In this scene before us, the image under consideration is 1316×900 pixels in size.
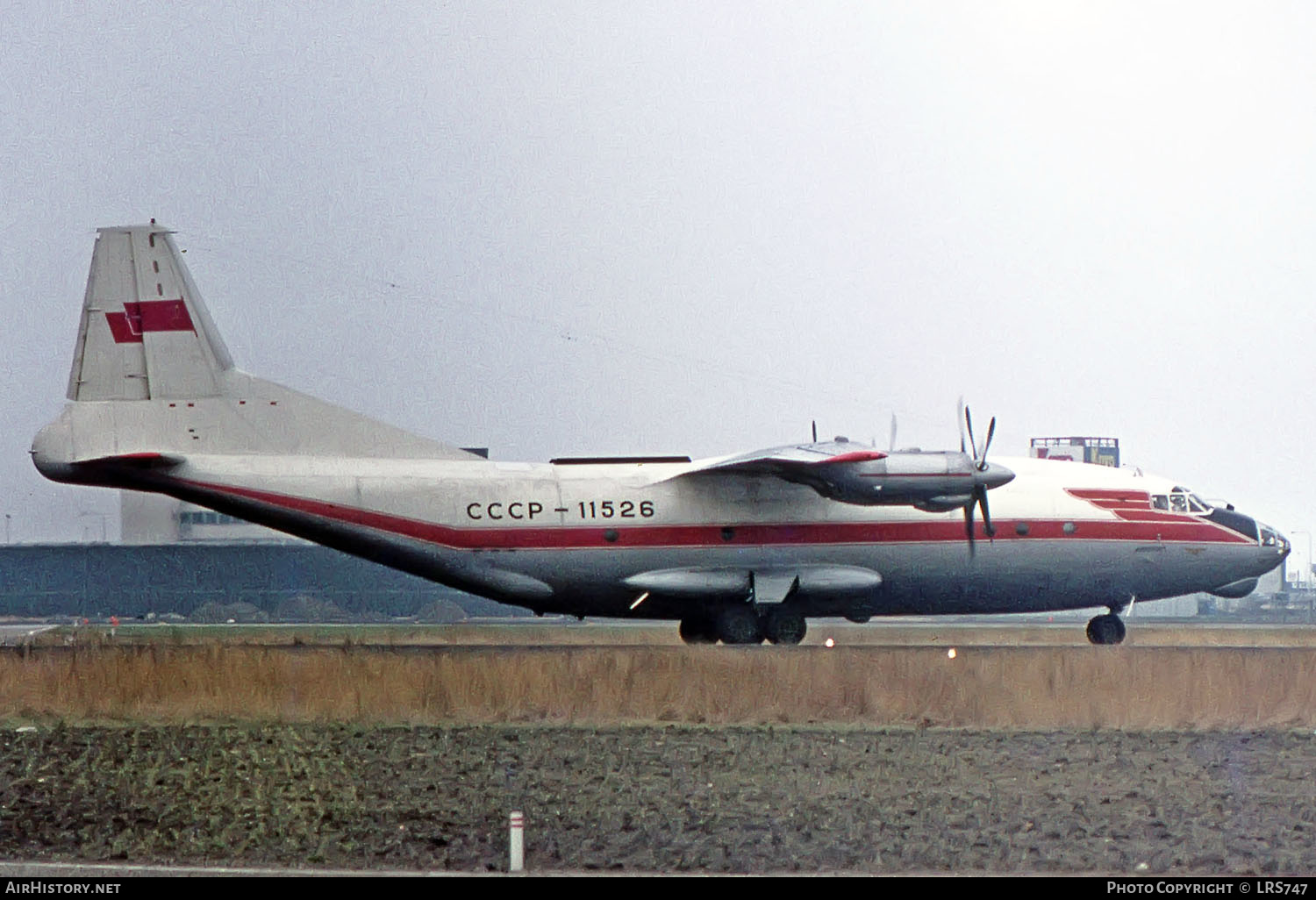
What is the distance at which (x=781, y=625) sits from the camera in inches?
1277

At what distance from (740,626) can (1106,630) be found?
8.46 m

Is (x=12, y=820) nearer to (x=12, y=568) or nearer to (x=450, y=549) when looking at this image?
(x=450, y=549)

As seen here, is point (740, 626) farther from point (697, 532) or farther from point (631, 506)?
point (631, 506)

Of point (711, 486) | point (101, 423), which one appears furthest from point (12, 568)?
point (711, 486)

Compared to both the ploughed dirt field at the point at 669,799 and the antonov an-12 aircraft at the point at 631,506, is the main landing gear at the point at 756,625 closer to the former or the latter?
the antonov an-12 aircraft at the point at 631,506

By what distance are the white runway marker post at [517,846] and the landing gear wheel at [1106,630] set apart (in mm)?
24266

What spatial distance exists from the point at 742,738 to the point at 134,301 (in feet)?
53.2

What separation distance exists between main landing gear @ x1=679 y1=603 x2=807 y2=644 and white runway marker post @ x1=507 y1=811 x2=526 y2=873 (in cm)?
1985

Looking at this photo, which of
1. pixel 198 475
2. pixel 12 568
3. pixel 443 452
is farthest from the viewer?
pixel 12 568

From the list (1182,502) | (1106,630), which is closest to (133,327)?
(1106,630)

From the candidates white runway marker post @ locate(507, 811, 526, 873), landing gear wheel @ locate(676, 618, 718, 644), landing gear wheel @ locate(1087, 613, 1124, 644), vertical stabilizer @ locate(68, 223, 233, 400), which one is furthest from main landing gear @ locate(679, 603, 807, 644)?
white runway marker post @ locate(507, 811, 526, 873)
